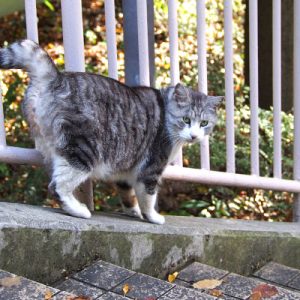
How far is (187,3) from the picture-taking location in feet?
22.8

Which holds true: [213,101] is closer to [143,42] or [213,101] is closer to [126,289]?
[143,42]

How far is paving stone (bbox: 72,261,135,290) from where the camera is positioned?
6.94 feet

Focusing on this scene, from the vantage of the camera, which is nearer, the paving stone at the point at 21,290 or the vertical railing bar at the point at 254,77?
the paving stone at the point at 21,290

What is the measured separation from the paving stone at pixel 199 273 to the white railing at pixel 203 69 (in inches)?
25.9

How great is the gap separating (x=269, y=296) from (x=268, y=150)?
2.54 meters

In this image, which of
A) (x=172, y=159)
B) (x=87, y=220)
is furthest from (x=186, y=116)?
(x=87, y=220)

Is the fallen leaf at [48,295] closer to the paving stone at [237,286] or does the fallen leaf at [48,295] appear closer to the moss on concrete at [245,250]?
the paving stone at [237,286]

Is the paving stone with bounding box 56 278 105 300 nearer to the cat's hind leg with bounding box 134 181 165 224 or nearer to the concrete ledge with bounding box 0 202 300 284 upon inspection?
the concrete ledge with bounding box 0 202 300 284

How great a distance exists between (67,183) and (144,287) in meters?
0.68

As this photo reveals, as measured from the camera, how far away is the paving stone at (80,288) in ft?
6.58

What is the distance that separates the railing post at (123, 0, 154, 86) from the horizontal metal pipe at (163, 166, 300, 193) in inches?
21.4

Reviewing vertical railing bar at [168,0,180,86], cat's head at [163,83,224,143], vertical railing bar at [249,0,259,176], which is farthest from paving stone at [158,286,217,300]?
vertical railing bar at [249,0,259,176]

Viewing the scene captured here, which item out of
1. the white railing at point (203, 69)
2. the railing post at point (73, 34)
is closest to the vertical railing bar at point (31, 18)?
the white railing at point (203, 69)

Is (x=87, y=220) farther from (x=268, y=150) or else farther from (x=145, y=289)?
(x=268, y=150)
